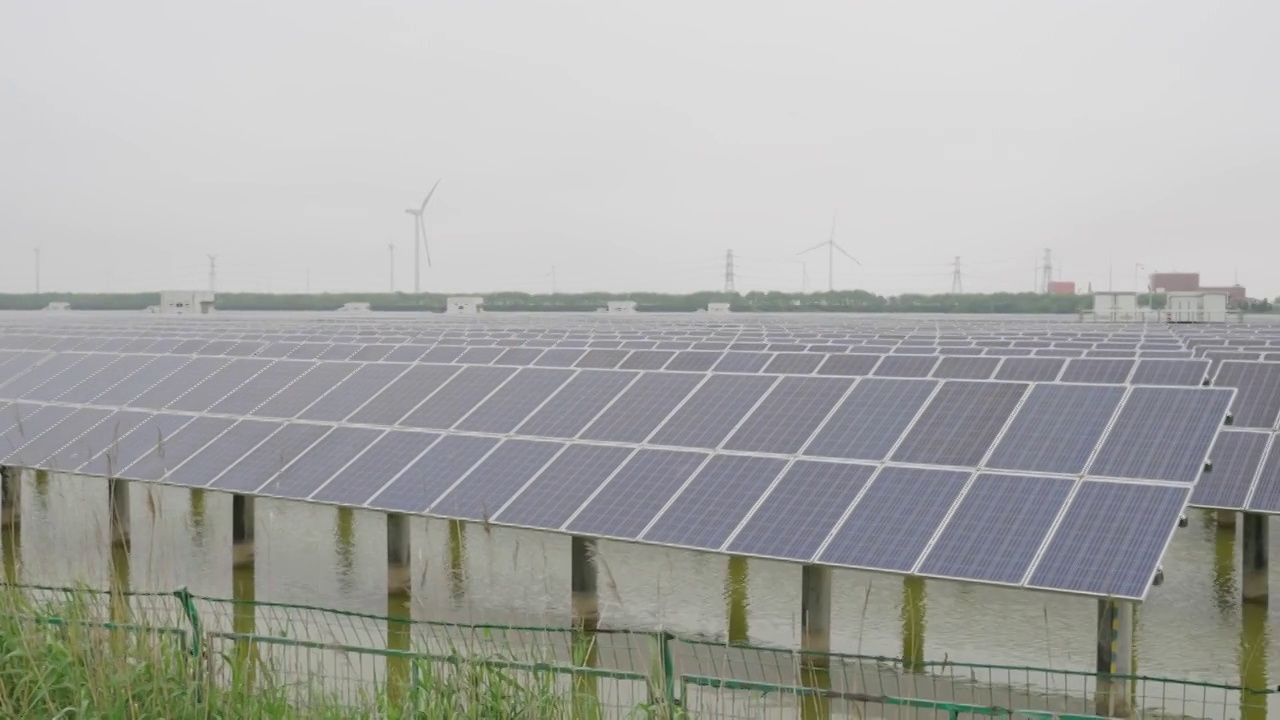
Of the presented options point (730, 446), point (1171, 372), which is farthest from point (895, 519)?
point (1171, 372)

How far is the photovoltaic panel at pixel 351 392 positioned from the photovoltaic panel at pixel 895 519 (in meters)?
11.3

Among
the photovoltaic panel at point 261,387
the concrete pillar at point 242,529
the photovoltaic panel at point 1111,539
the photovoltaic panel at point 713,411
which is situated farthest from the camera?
the photovoltaic panel at point 261,387

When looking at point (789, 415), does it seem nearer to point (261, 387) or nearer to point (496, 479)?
point (496, 479)

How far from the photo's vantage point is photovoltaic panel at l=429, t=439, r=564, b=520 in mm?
18359

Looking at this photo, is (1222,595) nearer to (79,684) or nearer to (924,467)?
(924,467)

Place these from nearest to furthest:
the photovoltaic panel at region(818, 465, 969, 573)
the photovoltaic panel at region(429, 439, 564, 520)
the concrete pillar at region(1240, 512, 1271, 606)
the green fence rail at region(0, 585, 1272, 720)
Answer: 1. the green fence rail at region(0, 585, 1272, 720)
2. the photovoltaic panel at region(818, 465, 969, 573)
3. the photovoltaic panel at region(429, 439, 564, 520)
4. the concrete pillar at region(1240, 512, 1271, 606)

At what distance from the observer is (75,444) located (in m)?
25.3

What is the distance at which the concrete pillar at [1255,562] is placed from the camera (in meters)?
20.6

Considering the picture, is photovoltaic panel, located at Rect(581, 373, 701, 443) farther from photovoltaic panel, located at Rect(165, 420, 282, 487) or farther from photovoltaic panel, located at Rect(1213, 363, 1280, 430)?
photovoltaic panel, located at Rect(1213, 363, 1280, 430)

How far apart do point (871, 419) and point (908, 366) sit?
4.68 meters

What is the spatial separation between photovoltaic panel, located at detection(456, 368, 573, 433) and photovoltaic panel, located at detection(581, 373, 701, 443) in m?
1.60

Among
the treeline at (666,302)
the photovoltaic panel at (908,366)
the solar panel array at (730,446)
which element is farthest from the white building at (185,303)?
the photovoltaic panel at (908,366)

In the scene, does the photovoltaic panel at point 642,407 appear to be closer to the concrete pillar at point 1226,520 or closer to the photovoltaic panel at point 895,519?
the photovoltaic panel at point 895,519

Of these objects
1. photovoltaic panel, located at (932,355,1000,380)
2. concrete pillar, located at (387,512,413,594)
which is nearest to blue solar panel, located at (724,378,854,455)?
photovoltaic panel, located at (932,355,1000,380)
